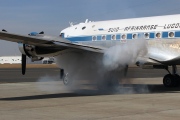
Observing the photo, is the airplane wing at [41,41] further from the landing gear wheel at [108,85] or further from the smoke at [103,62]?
the landing gear wheel at [108,85]

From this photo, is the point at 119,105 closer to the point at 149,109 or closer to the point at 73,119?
the point at 149,109

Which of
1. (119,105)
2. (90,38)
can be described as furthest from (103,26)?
(119,105)

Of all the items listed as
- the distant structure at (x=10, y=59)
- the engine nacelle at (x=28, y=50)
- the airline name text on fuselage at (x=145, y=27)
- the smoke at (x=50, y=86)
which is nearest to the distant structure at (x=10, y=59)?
the distant structure at (x=10, y=59)

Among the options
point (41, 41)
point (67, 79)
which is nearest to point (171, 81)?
point (67, 79)

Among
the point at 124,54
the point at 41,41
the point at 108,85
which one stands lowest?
the point at 108,85

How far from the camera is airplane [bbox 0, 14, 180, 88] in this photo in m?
16.6

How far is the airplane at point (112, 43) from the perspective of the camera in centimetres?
1662

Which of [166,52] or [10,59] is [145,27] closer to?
[166,52]

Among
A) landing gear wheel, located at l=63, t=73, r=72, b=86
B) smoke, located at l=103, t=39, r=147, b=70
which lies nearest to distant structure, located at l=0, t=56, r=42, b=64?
landing gear wheel, located at l=63, t=73, r=72, b=86

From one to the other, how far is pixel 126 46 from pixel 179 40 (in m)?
2.95

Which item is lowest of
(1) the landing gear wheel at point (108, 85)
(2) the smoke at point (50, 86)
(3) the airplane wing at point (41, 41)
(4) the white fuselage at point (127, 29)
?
(2) the smoke at point (50, 86)

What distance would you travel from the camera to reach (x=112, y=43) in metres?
21.0

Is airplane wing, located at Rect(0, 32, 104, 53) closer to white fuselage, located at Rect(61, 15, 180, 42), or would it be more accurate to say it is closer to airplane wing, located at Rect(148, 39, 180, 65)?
airplane wing, located at Rect(148, 39, 180, 65)

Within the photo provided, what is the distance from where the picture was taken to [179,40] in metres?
18.3
